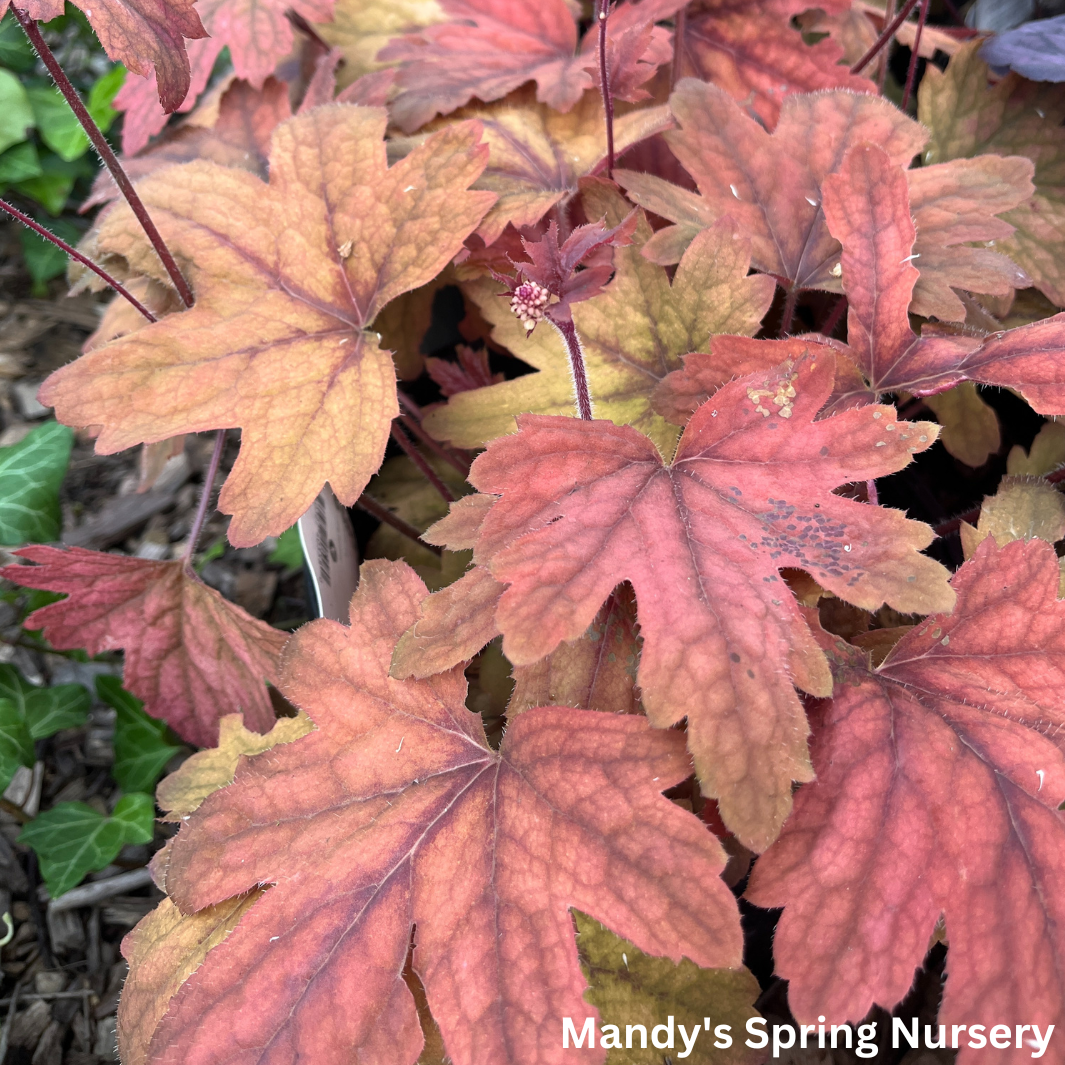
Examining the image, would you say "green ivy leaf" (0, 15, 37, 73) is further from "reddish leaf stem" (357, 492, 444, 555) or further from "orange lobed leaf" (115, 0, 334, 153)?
"reddish leaf stem" (357, 492, 444, 555)

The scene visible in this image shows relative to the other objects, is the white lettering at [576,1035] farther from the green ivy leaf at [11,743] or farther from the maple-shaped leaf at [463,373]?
the green ivy leaf at [11,743]

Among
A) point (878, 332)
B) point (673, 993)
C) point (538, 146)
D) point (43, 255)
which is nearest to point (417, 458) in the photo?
point (538, 146)

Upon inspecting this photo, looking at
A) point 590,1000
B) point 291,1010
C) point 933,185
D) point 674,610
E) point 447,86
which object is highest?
point 447,86

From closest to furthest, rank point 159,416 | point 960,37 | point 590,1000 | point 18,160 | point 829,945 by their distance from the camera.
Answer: point 829,945 < point 590,1000 < point 159,416 < point 960,37 < point 18,160

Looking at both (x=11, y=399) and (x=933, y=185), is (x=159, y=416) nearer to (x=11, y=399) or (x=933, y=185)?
(x=933, y=185)

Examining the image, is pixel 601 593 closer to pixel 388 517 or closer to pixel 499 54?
pixel 388 517

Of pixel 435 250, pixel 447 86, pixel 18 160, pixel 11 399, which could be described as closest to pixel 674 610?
pixel 435 250

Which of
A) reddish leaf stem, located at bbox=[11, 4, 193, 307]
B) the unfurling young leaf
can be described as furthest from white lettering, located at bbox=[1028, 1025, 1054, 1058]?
the unfurling young leaf

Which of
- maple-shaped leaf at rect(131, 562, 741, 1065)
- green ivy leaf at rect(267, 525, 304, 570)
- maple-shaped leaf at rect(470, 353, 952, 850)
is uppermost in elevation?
maple-shaped leaf at rect(470, 353, 952, 850)
